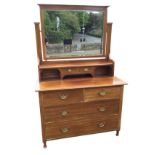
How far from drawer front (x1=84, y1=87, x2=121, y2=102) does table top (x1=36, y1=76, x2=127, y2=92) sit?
6 centimetres

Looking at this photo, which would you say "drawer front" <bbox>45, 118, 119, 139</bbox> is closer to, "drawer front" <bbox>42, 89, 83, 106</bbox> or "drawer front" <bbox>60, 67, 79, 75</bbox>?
"drawer front" <bbox>42, 89, 83, 106</bbox>

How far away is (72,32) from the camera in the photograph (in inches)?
75.7

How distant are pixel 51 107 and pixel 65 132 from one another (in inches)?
16.3

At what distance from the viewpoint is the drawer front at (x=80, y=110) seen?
1746 mm

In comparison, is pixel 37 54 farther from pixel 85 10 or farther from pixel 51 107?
pixel 85 10

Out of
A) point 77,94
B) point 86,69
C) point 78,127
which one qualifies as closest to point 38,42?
point 86,69

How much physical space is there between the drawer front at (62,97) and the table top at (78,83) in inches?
2.3

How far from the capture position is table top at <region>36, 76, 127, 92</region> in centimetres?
168

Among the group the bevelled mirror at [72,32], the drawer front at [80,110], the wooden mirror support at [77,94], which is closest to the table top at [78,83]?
the wooden mirror support at [77,94]

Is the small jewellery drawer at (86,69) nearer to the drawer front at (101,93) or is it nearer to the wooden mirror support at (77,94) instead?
the wooden mirror support at (77,94)

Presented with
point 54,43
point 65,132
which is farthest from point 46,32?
point 65,132

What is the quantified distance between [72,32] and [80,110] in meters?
1.03

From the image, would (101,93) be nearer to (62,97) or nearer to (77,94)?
(77,94)

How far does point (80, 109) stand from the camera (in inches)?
71.2
